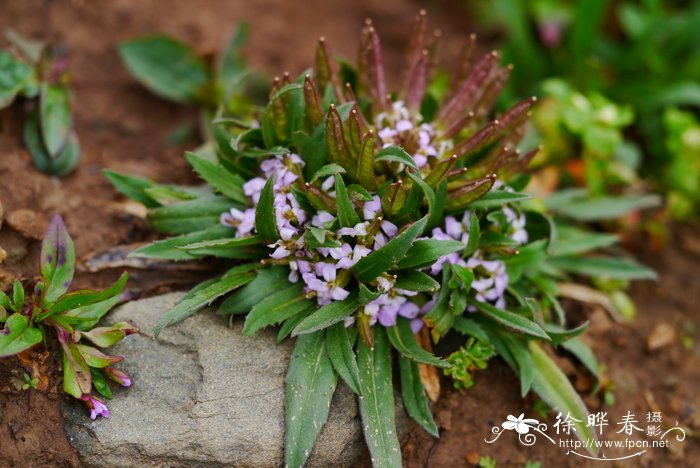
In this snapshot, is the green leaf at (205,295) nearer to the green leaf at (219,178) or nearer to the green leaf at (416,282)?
the green leaf at (219,178)

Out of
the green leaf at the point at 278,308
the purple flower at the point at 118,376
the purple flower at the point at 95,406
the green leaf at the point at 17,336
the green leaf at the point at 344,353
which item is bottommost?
the purple flower at the point at 95,406

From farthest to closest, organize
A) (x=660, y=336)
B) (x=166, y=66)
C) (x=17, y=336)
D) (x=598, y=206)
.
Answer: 1. (x=166, y=66)
2. (x=598, y=206)
3. (x=660, y=336)
4. (x=17, y=336)

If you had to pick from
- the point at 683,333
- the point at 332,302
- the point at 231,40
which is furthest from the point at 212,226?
the point at 683,333

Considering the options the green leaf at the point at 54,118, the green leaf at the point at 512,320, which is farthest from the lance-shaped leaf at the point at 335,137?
the green leaf at the point at 54,118

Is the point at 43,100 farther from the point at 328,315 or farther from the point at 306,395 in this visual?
the point at 306,395

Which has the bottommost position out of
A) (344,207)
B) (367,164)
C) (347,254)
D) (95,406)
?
(95,406)

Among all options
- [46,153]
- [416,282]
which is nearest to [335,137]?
[416,282]
